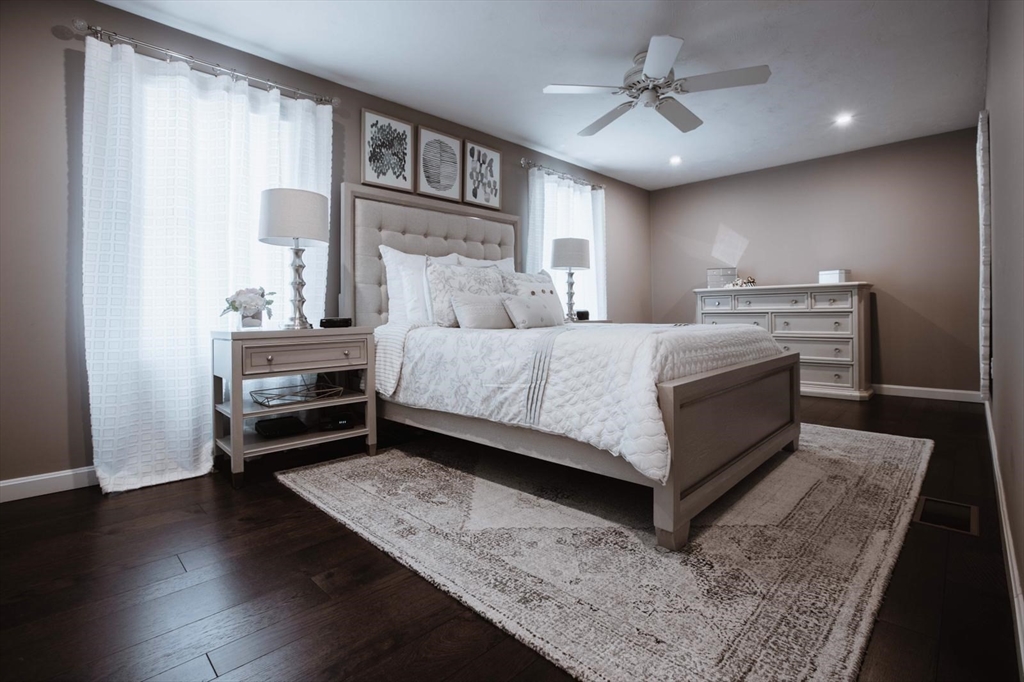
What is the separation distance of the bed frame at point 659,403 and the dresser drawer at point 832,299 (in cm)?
225

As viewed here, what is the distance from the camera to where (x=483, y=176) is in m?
4.25

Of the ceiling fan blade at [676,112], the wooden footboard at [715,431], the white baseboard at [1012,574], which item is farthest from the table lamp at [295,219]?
the white baseboard at [1012,574]

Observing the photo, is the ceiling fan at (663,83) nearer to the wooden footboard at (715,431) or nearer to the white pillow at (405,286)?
the white pillow at (405,286)

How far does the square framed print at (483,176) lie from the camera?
13.6ft

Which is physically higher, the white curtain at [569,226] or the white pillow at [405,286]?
the white curtain at [569,226]

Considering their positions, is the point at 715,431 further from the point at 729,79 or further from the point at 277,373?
the point at 277,373

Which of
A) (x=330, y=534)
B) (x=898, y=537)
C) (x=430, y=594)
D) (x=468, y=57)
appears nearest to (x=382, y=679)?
(x=430, y=594)

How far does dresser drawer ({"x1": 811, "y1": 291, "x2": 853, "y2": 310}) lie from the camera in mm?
4448

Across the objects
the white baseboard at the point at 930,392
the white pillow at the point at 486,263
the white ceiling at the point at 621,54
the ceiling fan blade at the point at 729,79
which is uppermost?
the white ceiling at the point at 621,54

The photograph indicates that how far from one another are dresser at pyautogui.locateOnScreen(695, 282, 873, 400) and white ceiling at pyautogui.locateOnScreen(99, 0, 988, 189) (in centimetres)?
147

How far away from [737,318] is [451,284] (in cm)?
349

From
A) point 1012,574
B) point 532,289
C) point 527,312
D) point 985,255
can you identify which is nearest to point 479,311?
point 527,312

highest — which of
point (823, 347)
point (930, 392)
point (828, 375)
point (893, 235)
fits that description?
point (893, 235)

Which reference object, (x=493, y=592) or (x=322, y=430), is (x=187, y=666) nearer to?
(x=493, y=592)
